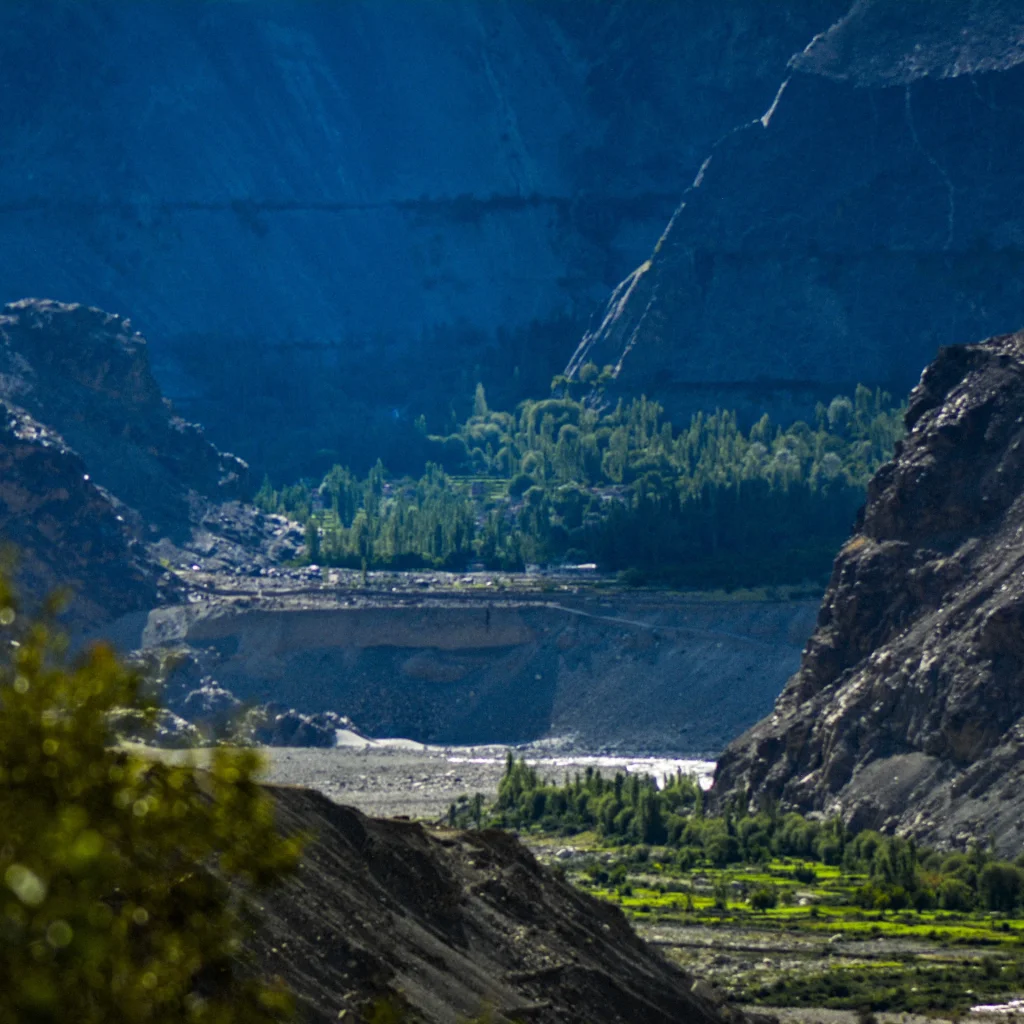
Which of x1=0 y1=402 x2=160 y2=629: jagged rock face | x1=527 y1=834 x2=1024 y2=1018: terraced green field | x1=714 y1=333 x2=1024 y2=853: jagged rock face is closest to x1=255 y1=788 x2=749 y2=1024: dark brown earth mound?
x1=527 y1=834 x2=1024 y2=1018: terraced green field

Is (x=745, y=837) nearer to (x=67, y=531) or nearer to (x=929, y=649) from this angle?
(x=929, y=649)

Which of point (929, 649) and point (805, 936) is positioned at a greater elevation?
point (929, 649)

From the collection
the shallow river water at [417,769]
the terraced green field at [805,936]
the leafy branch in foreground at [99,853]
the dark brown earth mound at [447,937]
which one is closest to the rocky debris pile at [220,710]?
the shallow river water at [417,769]

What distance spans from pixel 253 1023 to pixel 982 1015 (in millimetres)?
53115

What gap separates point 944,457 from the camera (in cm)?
12031

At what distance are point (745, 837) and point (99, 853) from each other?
307 ft

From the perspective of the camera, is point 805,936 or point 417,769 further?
point 417,769

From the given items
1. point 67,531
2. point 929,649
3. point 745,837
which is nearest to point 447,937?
point 745,837

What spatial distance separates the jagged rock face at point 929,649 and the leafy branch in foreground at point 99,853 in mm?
82428

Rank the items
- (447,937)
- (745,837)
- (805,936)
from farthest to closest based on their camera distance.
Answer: (745,837)
(805,936)
(447,937)

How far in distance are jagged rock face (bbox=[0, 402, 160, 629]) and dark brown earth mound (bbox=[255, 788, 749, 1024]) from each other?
398 ft

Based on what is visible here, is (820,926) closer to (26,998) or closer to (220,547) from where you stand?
(26,998)

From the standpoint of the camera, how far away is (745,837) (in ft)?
360

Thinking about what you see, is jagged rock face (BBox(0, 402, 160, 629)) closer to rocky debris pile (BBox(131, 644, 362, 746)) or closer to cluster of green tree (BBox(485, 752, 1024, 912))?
rocky debris pile (BBox(131, 644, 362, 746))
